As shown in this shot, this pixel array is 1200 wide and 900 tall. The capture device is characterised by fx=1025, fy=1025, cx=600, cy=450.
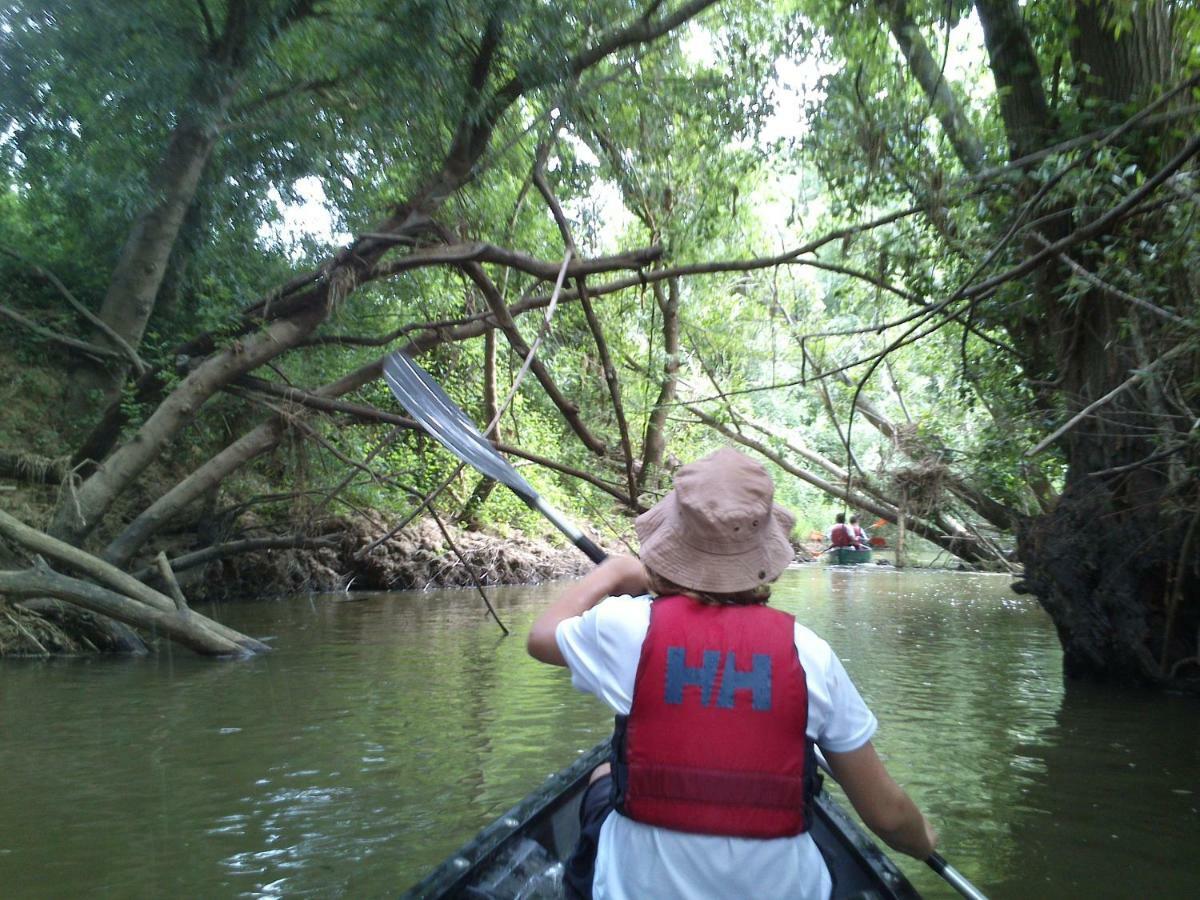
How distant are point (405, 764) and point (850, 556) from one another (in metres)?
16.9

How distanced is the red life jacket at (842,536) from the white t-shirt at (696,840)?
62.4ft

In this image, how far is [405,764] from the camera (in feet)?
16.3

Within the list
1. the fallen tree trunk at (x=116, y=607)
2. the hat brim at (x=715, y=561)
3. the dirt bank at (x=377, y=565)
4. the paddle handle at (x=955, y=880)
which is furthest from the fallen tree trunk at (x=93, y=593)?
the hat brim at (x=715, y=561)

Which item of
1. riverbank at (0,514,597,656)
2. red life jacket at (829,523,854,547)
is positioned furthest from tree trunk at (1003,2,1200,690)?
red life jacket at (829,523,854,547)

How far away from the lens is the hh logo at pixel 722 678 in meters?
1.85

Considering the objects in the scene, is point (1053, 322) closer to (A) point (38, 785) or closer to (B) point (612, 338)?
(B) point (612, 338)

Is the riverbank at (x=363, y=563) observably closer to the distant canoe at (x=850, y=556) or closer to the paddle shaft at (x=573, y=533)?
the paddle shaft at (x=573, y=533)

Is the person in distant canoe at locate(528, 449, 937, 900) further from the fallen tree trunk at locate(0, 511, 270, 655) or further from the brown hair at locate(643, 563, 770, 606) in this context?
the fallen tree trunk at locate(0, 511, 270, 655)

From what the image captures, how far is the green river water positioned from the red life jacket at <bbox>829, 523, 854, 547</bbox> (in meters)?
11.6

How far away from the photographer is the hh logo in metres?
1.85

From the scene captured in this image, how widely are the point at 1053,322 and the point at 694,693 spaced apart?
6.23m

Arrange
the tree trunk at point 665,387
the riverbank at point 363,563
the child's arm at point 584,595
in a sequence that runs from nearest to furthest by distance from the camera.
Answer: the child's arm at point 584,595
the riverbank at point 363,563
the tree trunk at point 665,387

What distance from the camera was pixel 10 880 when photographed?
3479mm

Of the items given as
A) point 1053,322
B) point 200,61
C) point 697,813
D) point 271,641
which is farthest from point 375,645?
point 697,813
